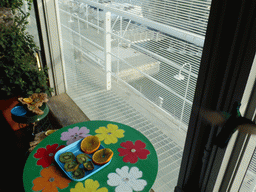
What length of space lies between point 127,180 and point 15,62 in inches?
56.5

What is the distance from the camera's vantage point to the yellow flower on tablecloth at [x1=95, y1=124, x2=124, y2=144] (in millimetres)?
1216

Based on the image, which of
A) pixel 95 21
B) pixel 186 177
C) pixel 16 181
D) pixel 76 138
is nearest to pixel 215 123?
pixel 186 177

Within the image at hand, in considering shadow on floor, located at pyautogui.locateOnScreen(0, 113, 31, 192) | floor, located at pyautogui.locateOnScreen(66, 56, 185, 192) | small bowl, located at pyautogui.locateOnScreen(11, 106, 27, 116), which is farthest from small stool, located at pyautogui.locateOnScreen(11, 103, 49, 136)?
floor, located at pyautogui.locateOnScreen(66, 56, 185, 192)

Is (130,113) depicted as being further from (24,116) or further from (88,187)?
(88,187)

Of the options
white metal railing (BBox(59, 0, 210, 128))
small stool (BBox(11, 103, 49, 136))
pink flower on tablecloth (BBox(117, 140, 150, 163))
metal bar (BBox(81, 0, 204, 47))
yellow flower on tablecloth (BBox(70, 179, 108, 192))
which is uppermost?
metal bar (BBox(81, 0, 204, 47))

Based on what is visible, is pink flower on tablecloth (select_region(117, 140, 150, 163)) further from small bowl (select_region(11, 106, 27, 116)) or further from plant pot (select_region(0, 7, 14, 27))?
plant pot (select_region(0, 7, 14, 27))

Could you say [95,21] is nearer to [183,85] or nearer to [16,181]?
[183,85]

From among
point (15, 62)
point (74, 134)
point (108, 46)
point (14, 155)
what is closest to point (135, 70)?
point (108, 46)

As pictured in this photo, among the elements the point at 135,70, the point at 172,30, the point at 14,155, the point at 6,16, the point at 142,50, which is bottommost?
the point at 14,155

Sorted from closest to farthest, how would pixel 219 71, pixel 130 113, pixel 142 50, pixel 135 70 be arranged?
1. pixel 219 71
2. pixel 142 50
3. pixel 135 70
4. pixel 130 113

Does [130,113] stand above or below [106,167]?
below

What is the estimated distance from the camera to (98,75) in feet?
8.41

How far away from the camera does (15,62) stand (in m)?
1.83

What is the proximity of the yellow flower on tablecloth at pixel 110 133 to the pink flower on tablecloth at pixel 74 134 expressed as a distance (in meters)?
0.07
